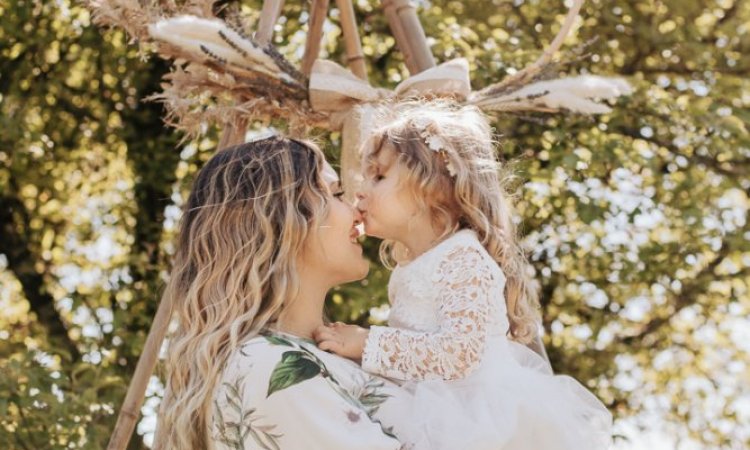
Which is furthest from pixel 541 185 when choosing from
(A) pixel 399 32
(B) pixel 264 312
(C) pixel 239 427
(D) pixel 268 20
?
(C) pixel 239 427

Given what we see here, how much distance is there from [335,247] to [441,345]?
221 millimetres

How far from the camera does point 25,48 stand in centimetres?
482

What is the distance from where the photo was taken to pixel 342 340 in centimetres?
201

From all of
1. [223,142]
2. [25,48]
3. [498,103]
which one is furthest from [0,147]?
[498,103]

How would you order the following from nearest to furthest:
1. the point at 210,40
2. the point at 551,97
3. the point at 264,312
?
the point at 264,312 → the point at 210,40 → the point at 551,97

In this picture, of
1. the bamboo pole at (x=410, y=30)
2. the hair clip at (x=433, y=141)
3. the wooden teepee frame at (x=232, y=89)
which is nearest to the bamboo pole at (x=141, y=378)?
the wooden teepee frame at (x=232, y=89)

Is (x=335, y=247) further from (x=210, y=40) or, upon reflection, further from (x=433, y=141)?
(x=210, y=40)

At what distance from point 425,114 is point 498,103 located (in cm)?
36

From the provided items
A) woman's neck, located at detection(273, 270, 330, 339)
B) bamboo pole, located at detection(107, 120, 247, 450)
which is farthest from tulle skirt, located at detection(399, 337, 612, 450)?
bamboo pole, located at detection(107, 120, 247, 450)

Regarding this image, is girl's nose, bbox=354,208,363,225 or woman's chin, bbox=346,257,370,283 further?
girl's nose, bbox=354,208,363,225

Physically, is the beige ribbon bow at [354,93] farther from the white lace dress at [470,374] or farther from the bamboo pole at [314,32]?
the white lace dress at [470,374]

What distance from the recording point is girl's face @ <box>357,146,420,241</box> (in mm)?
2188

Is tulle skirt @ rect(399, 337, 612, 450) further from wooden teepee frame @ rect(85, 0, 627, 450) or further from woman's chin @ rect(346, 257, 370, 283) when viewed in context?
wooden teepee frame @ rect(85, 0, 627, 450)

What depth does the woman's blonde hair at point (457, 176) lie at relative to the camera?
2193mm
